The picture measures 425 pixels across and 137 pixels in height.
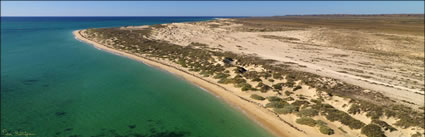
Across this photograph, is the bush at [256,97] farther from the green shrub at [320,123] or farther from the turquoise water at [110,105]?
the green shrub at [320,123]

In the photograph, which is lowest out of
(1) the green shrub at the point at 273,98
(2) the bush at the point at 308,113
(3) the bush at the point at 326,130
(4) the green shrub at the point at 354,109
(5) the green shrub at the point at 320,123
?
(3) the bush at the point at 326,130

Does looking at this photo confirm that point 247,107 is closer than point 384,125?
No

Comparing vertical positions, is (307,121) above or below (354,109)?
below

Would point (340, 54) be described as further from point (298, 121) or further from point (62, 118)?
point (62, 118)

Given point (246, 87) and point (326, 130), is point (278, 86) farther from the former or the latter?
point (326, 130)

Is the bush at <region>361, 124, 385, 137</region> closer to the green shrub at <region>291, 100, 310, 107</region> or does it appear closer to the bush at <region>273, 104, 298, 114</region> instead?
the bush at <region>273, 104, 298, 114</region>

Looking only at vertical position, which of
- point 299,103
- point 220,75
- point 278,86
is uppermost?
point 220,75

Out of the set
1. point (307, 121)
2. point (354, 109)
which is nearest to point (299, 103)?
point (307, 121)

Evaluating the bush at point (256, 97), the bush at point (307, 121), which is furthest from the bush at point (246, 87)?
the bush at point (307, 121)

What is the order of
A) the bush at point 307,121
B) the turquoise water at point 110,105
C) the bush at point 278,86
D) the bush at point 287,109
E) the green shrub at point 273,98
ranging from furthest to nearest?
1. the bush at point 278,86
2. the green shrub at point 273,98
3. the bush at point 287,109
4. the bush at point 307,121
5. the turquoise water at point 110,105
